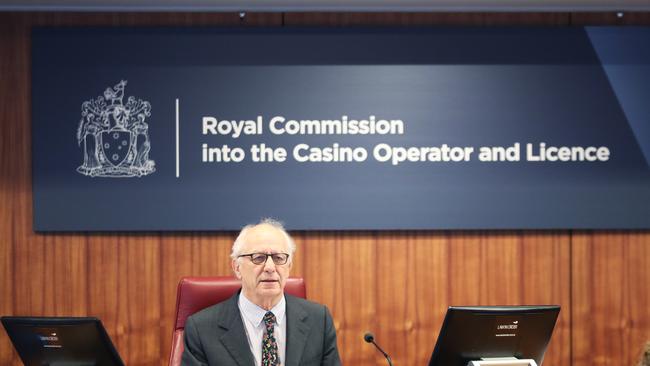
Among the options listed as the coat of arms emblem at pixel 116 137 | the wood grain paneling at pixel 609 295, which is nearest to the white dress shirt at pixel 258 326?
the coat of arms emblem at pixel 116 137

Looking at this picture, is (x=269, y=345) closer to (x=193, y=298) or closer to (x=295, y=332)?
(x=295, y=332)

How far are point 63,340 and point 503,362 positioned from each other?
1.59 m

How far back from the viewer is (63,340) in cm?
234

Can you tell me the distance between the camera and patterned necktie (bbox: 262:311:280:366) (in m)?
2.40

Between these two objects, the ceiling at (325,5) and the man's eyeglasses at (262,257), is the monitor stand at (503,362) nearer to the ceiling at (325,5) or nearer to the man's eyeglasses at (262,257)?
the man's eyeglasses at (262,257)

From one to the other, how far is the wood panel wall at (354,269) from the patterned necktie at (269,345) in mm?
1449

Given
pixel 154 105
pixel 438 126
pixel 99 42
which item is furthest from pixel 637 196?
pixel 99 42

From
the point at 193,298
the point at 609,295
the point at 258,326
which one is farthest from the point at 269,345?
the point at 609,295

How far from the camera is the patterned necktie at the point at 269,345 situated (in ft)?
7.87

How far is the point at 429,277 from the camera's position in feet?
12.9

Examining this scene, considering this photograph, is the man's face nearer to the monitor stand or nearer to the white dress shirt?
the white dress shirt

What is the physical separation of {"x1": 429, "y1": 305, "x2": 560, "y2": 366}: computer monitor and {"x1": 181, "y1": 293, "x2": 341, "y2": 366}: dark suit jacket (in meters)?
0.46

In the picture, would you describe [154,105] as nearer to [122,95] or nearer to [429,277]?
[122,95]

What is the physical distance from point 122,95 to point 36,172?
69 cm
